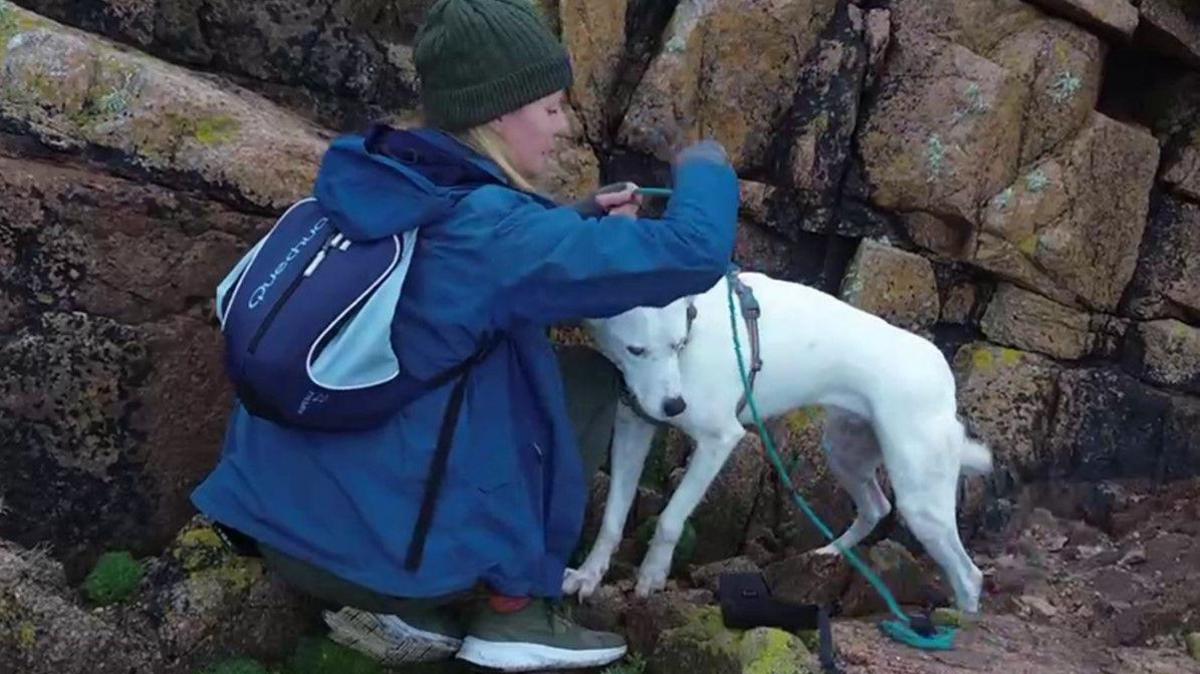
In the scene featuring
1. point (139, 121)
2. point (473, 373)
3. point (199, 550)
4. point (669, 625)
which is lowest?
point (199, 550)

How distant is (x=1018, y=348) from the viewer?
27.2 ft

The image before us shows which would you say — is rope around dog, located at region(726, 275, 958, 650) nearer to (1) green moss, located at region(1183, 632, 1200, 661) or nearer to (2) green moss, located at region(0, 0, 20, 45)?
(1) green moss, located at region(1183, 632, 1200, 661)

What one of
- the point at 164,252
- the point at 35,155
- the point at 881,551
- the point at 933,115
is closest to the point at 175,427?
the point at 164,252

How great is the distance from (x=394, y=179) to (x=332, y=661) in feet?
6.66

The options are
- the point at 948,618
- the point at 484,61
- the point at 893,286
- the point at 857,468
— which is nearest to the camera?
the point at 484,61

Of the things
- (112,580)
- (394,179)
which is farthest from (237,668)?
(394,179)

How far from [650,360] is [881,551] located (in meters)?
1.77

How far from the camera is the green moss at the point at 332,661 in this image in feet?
16.9

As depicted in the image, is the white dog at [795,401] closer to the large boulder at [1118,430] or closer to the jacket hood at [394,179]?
the jacket hood at [394,179]

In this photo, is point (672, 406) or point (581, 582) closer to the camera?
point (672, 406)

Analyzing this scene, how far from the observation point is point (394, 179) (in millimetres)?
4094

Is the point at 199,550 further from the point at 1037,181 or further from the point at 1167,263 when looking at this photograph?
the point at 1167,263

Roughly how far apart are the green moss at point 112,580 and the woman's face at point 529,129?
2.34 m

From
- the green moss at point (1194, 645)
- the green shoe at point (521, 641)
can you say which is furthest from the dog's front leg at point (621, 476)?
the green moss at point (1194, 645)
